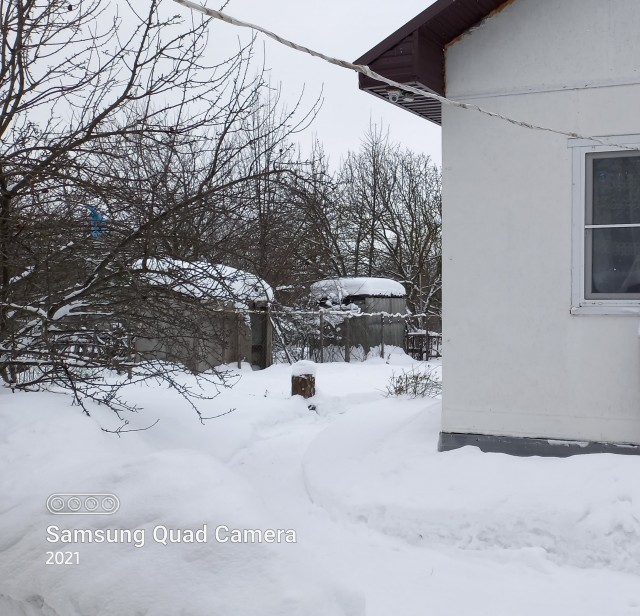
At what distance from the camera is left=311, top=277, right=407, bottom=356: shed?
18844 millimetres

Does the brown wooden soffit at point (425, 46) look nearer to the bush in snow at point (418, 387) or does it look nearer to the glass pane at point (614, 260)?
the glass pane at point (614, 260)

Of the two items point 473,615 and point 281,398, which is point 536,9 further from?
point 281,398

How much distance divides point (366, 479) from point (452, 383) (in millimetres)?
1068

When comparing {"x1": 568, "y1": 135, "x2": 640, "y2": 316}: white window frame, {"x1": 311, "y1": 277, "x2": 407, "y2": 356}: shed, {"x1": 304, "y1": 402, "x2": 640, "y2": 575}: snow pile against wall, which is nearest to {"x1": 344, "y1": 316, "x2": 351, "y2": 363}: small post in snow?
{"x1": 311, "y1": 277, "x2": 407, "y2": 356}: shed

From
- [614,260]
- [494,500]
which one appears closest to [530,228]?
[614,260]

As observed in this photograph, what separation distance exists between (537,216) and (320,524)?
2.96m

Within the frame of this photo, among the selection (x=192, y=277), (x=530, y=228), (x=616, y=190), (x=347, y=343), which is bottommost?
(x=347, y=343)

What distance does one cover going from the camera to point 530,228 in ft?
20.4

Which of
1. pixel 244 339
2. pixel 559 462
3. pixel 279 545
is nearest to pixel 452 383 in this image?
pixel 559 462

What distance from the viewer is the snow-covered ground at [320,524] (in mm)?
3514

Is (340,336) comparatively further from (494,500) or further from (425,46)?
(494,500)

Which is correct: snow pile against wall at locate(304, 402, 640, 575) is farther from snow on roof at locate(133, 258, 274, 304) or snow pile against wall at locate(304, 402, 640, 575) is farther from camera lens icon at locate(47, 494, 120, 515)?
camera lens icon at locate(47, 494, 120, 515)

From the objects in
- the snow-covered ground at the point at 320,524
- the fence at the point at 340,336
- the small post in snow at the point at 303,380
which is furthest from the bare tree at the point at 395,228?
the snow-covered ground at the point at 320,524

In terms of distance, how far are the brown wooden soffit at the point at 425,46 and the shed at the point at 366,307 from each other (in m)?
12.2
